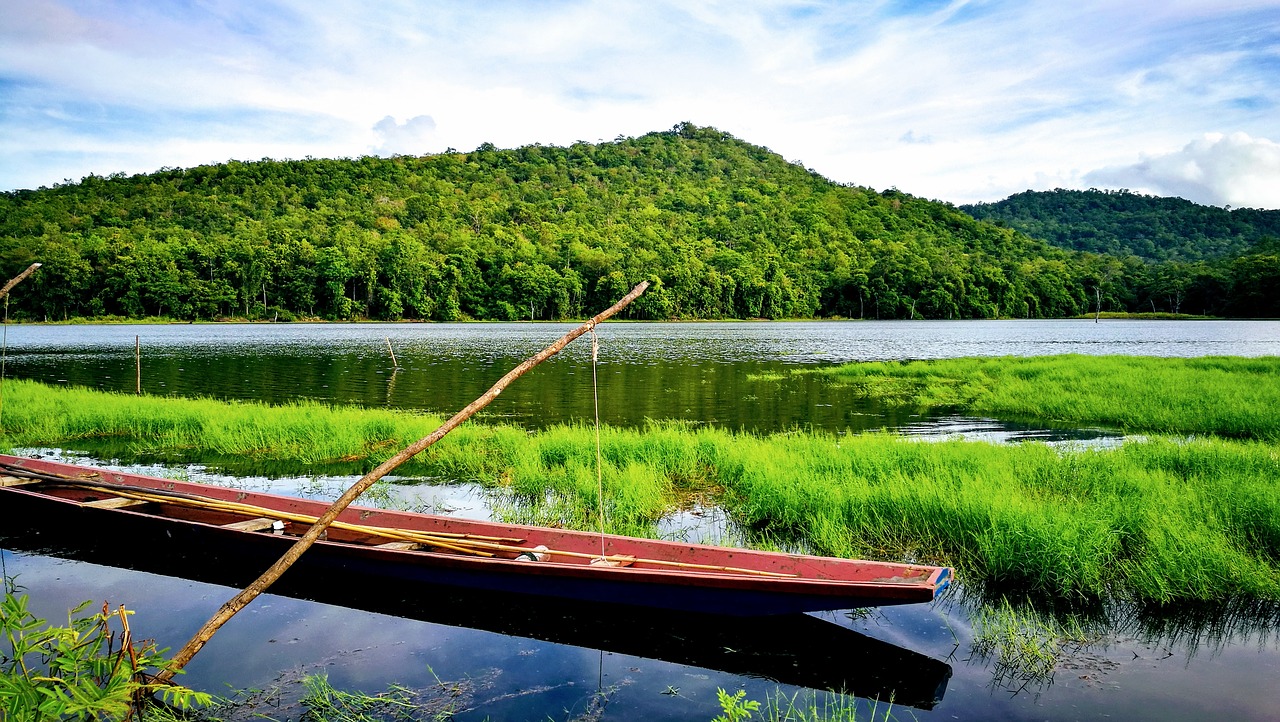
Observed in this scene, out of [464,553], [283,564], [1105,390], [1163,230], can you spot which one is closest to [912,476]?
[464,553]

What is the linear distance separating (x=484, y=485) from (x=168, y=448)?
29.1ft

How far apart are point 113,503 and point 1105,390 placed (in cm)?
2578

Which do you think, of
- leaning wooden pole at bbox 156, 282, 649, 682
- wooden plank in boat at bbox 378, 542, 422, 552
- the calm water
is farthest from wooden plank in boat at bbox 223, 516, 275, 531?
the calm water

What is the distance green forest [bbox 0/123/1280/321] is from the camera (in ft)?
373

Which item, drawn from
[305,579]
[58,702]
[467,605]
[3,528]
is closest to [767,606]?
[467,605]

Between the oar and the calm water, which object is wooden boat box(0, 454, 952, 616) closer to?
the oar

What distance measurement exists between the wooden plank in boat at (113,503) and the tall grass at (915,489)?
14.7 feet

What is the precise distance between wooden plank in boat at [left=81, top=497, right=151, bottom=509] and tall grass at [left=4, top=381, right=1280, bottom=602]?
14.7 ft

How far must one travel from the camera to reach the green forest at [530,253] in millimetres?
113562

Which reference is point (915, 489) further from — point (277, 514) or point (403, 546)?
point (277, 514)

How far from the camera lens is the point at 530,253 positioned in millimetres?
138500

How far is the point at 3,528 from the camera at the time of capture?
11.3 metres

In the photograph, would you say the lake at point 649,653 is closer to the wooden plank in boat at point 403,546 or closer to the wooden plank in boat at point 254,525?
the wooden plank in boat at point 403,546

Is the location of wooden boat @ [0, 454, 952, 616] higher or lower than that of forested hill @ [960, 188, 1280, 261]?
lower
